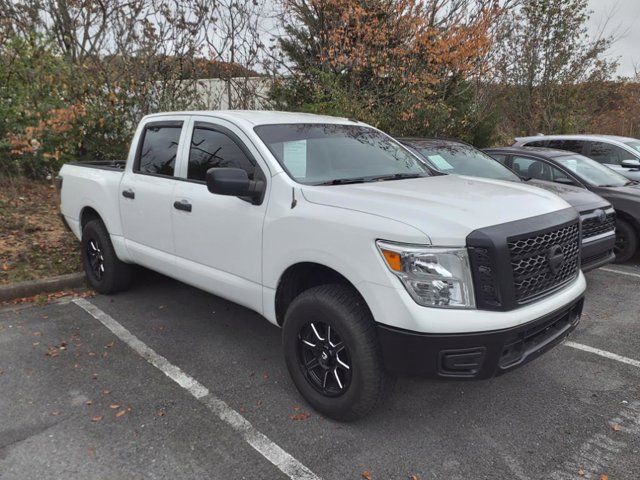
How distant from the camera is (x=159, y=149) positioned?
448 centimetres

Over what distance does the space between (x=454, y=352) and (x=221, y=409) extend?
5.04ft

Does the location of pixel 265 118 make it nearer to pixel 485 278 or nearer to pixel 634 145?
pixel 485 278

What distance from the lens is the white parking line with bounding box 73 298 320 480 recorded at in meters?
Answer: 2.69

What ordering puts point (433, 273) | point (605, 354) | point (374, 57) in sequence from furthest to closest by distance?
point (374, 57)
point (605, 354)
point (433, 273)

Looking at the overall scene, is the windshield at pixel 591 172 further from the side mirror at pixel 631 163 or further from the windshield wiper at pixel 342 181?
the windshield wiper at pixel 342 181

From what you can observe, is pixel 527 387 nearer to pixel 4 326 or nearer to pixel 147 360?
pixel 147 360

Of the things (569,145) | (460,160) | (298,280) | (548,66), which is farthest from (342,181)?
(548,66)

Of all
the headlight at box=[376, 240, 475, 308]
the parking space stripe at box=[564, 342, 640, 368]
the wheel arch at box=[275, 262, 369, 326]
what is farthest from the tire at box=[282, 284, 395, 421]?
the parking space stripe at box=[564, 342, 640, 368]

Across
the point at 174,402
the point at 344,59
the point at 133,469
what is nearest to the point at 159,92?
the point at 344,59

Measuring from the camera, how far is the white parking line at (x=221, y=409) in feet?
8.82

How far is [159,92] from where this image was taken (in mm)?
9180

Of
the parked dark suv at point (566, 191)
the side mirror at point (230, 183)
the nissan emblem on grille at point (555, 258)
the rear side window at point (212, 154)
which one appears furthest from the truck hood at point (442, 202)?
the parked dark suv at point (566, 191)

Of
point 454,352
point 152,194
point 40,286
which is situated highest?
point 152,194

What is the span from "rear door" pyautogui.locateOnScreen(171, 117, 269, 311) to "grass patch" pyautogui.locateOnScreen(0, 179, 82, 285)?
256 centimetres
